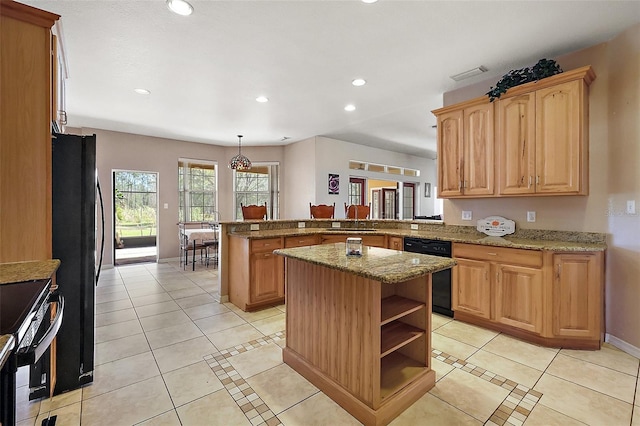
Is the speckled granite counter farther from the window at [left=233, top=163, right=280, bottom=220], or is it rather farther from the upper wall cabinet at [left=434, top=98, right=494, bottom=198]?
the window at [left=233, top=163, right=280, bottom=220]

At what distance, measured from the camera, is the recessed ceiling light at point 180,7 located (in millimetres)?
2127

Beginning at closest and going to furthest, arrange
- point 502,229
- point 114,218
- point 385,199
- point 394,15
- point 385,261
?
point 385,261
point 394,15
point 502,229
point 114,218
point 385,199

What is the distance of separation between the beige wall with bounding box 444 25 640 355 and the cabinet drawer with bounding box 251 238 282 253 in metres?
3.07

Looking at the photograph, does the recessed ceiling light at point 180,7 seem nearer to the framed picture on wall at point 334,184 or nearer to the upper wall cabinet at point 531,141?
the upper wall cabinet at point 531,141

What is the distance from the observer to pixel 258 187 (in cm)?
759

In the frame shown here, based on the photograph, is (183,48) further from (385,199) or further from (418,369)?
(385,199)

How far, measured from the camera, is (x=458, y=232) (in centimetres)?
370

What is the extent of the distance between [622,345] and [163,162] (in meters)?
7.66

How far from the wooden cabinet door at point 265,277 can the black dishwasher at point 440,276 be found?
1690mm

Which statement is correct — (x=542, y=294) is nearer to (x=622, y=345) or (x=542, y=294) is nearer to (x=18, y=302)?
(x=622, y=345)

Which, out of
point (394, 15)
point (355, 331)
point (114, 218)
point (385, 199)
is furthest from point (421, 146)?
point (114, 218)

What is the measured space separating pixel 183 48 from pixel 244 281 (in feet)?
8.25

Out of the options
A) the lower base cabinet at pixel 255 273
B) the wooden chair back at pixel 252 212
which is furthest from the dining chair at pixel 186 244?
the lower base cabinet at pixel 255 273

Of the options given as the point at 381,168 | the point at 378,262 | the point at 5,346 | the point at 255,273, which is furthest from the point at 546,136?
the point at 381,168
